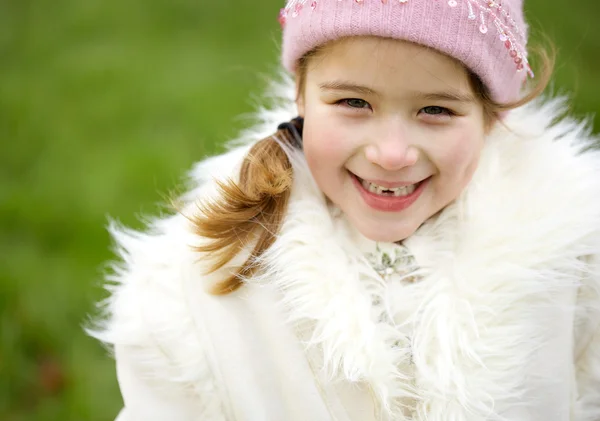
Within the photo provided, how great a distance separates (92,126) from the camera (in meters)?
3.49

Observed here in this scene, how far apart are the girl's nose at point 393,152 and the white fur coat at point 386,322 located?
0.22 m

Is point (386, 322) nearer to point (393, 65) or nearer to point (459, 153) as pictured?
point (459, 153)

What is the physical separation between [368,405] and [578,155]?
31.6 inches

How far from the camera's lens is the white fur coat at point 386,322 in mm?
1343

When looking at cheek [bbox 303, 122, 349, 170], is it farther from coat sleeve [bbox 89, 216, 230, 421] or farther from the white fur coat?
coat sleeve [bbox 89, 216, 230, 421]

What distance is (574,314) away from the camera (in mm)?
1437

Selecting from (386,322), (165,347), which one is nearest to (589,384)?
(386,322)

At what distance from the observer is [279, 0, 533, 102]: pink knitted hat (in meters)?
1.23

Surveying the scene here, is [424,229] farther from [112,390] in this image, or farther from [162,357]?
[112,390]

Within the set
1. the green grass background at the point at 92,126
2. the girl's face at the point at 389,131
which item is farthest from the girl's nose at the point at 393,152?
the green grass background at the point at 92,126

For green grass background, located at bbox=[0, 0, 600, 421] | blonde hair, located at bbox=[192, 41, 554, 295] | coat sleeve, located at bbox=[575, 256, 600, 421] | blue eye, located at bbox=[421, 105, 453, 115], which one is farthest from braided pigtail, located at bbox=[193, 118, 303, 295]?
green grass background, located at bbox=[0, 0, 600, 421]

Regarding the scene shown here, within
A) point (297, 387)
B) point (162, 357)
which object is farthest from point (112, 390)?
point (297, 387)

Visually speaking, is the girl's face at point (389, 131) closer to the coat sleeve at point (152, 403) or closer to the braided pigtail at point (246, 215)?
the braided pigtail at point (246, 215)

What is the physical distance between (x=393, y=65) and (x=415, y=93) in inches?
2.8
